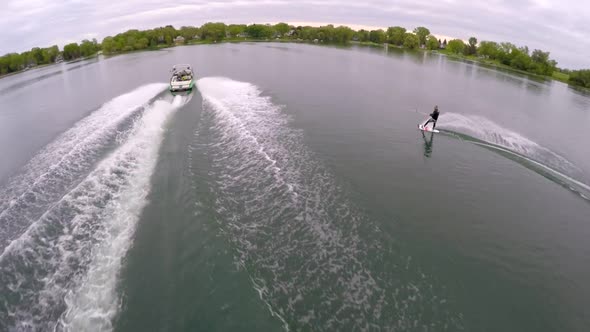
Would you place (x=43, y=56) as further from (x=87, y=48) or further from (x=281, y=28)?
(x=281, y=28)

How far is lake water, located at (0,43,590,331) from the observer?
8727 mm

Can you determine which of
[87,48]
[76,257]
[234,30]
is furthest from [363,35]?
[76,257]

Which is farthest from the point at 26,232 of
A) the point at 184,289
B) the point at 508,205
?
the point at 508,205

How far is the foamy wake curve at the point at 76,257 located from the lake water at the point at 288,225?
0.06 meters

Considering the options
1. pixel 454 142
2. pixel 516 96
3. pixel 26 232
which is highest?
pixel 516 96

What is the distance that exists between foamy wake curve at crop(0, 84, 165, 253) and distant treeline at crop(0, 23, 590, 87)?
89.7 meters

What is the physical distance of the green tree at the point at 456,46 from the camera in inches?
4058

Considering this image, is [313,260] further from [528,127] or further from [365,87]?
[365,87]

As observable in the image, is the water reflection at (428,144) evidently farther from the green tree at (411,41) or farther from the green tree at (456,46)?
the green tree at (411,41)

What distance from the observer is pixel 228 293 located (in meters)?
9.05

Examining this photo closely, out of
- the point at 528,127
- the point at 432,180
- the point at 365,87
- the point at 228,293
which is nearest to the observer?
the point at 228,293

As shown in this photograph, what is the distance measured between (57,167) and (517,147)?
3052cm

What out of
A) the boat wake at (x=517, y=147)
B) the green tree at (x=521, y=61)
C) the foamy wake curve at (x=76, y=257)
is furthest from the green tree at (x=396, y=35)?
the foamy wake curve at (x=76, y=257)

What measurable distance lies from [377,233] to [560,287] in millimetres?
6421
